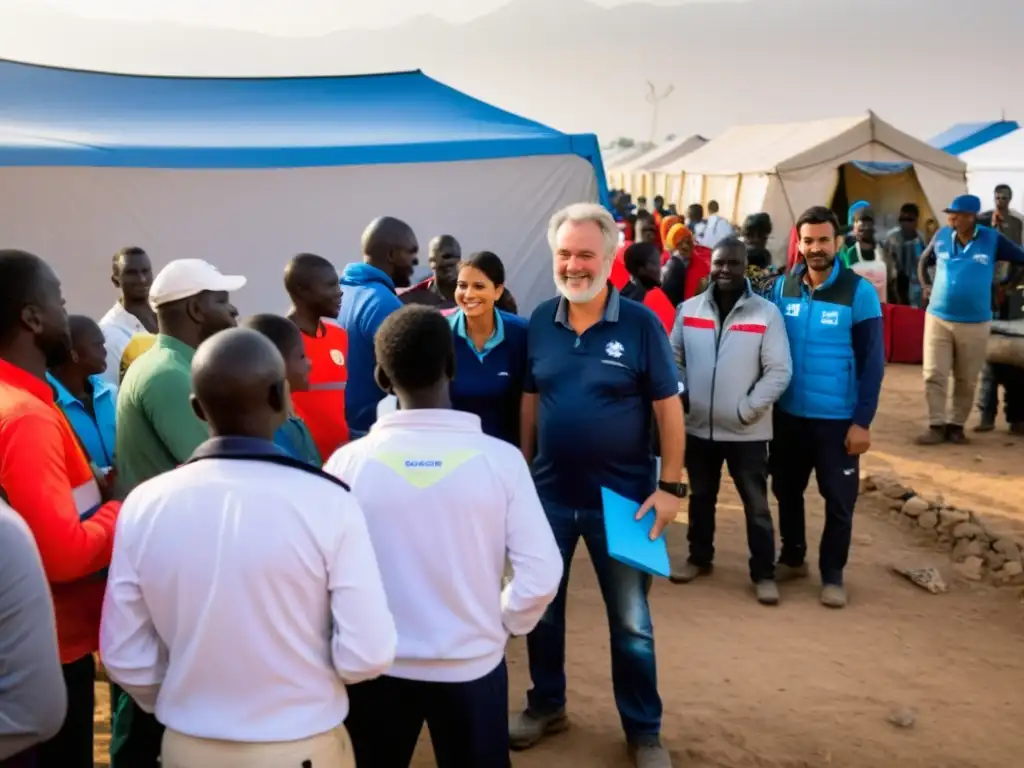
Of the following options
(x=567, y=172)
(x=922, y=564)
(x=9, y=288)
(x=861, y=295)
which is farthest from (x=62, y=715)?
(x=567, y=172)

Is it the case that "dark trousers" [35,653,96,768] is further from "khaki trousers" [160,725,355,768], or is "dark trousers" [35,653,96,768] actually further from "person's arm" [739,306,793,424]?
"person's arm" [739,306,793,424]

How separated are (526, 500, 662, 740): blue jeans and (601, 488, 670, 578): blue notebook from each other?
0.11 m

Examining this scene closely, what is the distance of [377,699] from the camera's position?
2395 mm

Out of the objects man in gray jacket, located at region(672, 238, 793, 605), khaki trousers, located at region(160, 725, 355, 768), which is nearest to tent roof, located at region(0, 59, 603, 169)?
man in gray jacket, located at region(672, 238, 793, 605)

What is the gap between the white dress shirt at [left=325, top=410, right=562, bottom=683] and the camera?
227 centimetres

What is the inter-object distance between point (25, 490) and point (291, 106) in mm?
8562

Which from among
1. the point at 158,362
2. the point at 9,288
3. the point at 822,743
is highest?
the point at 9,288

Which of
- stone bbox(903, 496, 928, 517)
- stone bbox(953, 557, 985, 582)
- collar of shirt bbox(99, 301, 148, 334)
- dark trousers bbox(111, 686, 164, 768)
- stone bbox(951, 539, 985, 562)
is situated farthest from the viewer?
stone bbox(903, 496, 928, 517)

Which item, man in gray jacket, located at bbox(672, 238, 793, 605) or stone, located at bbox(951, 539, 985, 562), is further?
stone, located at bbox(951, 539, 985, 562)

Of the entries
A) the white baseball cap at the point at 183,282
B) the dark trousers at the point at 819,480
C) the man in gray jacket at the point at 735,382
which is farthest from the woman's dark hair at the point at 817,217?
the white baseball cap at the point at 183,282

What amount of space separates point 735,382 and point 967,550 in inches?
89.4

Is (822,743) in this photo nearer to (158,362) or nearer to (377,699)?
(377,699)

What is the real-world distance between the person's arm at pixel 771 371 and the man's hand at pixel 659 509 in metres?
1.75

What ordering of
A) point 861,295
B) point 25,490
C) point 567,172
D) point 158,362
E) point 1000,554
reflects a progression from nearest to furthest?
point 25,490 → point 158,362 → point 861,295 → point 1000,554 → point 567,172
